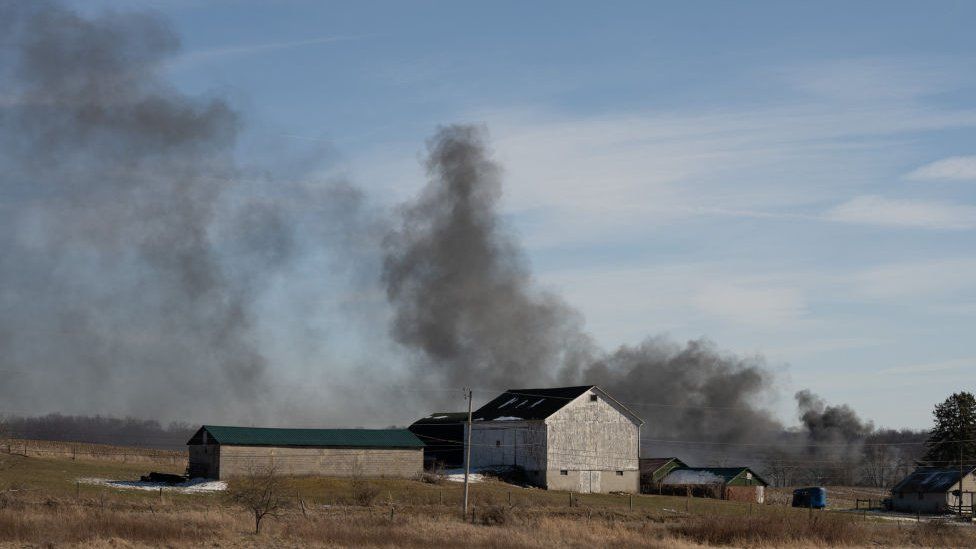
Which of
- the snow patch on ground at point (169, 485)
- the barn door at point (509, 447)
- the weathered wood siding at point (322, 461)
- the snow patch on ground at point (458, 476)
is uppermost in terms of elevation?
the barn door at point (509, 447)

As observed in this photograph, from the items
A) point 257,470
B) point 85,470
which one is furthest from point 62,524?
point 85,470

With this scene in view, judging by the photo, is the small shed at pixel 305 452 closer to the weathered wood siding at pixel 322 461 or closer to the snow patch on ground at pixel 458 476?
the weathered wood siding at pixel 322 461

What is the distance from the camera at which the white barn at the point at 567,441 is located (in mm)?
81875

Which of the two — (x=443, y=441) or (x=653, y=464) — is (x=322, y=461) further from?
(x=653, y=464)

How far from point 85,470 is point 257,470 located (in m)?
12.9

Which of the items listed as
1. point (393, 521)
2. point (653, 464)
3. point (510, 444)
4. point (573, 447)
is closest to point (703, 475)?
point (653, 464)

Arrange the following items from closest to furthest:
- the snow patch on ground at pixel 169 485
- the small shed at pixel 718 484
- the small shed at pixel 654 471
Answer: the snow patch on ground at pixel 169 485 → the small shed at pixel 718 484 → the small shed at pixel 654 471

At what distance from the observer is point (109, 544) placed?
34.2 metres

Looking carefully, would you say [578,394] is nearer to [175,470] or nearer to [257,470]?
[257,470]

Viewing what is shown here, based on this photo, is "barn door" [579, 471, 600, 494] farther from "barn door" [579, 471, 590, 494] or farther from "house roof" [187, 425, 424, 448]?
"house roof" [187, 425, 424, 448]

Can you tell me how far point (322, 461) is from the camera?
7550 cm

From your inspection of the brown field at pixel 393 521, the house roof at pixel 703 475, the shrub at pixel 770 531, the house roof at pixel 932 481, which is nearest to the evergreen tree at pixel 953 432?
the house roof at pixel 932 481

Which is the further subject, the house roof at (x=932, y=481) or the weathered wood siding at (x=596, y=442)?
the house roof at (x=932, y=481)

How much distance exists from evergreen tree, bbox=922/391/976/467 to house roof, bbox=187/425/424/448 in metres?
62.2
